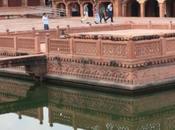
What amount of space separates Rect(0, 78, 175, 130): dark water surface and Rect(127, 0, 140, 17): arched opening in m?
28.2

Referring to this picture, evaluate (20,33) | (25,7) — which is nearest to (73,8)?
(25,7)


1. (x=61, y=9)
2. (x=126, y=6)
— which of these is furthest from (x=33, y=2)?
(x=126, y=6)

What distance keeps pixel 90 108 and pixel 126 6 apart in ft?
101

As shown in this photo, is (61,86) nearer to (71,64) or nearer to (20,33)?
(71,64)

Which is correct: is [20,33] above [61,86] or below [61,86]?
above

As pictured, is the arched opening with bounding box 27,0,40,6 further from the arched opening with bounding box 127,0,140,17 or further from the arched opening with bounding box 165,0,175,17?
the arched opening with bounding box 165,0,175,17

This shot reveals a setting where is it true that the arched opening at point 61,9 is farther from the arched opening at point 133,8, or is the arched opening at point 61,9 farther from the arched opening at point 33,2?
the arched opening at point 133,8

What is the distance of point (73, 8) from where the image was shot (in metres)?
53.4

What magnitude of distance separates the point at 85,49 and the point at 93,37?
2.04 ft

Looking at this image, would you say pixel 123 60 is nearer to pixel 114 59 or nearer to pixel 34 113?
pixel 114 59

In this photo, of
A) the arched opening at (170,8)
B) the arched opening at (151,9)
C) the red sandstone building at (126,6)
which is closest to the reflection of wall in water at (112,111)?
the red sandstone building at (126,6)

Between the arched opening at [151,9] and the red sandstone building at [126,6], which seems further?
the arched opening at [151,9]

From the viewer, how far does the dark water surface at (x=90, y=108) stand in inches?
651

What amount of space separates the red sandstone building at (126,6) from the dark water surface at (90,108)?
24.6 metres
